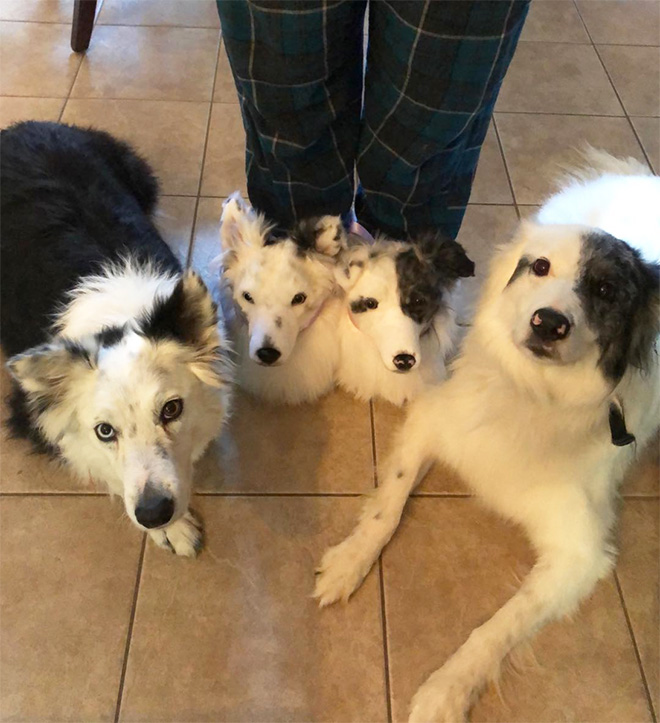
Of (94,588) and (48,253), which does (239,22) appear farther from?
(94,588)

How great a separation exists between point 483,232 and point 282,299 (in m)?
1.14

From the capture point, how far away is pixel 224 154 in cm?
281

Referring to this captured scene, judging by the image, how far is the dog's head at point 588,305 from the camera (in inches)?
54.4

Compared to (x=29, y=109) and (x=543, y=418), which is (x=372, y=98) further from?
(x=29, y=109)

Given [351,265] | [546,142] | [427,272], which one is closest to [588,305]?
[427,272]

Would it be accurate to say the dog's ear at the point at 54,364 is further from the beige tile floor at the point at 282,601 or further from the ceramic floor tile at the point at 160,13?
the ceramic floor tile at the point at 160,13

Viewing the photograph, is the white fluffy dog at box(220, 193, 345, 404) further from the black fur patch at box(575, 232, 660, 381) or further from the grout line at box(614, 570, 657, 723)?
the grout line at box(614, 570, 657, 723)

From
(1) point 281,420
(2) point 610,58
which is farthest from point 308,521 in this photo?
(2) point 610,58

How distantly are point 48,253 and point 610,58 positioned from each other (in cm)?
321

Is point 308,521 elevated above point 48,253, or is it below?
below

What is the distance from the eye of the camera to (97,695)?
1.58 m

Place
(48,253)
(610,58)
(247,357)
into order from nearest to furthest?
1. (48,253)
2. (247,357)
3. (610,58)

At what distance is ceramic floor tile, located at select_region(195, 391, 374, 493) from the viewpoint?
193 centimetres

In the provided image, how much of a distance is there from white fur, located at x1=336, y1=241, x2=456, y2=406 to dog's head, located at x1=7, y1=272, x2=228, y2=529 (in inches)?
20.8
